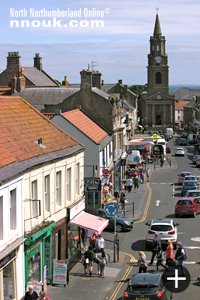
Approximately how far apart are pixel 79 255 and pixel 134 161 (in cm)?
3950

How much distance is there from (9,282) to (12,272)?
328 millimetres

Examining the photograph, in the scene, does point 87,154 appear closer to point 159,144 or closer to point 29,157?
point 29,157

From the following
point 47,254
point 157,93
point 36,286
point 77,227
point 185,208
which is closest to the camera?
point 36,286

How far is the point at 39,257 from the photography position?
955 inches

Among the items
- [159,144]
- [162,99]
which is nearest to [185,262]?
[159,144]

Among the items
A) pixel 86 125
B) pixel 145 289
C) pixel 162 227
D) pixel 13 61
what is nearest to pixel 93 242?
pixel 162 227

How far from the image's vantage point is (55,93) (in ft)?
226

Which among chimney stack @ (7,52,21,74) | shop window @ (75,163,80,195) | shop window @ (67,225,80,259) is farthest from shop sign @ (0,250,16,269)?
chimney stack @ (7,52,21,74)

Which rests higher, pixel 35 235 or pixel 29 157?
pixel 29 157

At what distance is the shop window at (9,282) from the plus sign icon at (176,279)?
6108 millimetres

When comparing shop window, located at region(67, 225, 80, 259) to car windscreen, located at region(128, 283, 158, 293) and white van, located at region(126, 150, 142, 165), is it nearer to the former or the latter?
car windscreen, located at region(128, 283, 158, 293)

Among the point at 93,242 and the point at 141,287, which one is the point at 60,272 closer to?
the point at 93,242

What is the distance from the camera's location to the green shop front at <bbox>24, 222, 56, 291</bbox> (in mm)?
22375

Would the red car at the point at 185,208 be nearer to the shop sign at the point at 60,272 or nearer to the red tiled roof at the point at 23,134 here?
the red tiled roof at the point at 23,134
